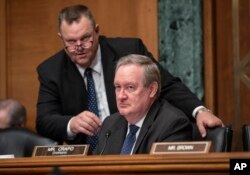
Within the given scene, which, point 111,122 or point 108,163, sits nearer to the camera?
point 108,163

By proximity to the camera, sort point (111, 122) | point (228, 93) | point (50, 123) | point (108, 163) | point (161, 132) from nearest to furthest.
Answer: point (108, 163) < point (161, 132) < point (111, 122) < point (50, 123) < point (228, 93)

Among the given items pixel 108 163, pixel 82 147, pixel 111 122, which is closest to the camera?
pixel 108 163

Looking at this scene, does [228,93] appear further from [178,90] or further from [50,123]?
[50,123]

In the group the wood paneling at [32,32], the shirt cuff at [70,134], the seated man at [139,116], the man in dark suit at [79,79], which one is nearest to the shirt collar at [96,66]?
the man in dark suit at [79,79]

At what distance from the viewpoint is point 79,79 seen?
432 centimetres

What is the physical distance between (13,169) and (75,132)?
3.10ft

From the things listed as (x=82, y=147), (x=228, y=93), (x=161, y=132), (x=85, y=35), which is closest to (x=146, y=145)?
(x=161, y=132)

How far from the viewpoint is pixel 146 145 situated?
356 centimetres

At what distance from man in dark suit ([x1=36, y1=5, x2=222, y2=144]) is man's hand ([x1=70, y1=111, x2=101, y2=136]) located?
18cm

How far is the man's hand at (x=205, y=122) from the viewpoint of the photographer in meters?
3.72

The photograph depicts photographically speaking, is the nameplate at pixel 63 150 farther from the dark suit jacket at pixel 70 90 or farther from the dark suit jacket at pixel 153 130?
the dark suit jacket at pixel 70 90

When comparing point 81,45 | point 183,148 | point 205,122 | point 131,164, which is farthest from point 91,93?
point 131,164

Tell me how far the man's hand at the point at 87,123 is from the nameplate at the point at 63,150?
441 mm

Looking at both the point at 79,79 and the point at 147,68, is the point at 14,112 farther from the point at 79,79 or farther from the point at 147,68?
the point at 147,68
